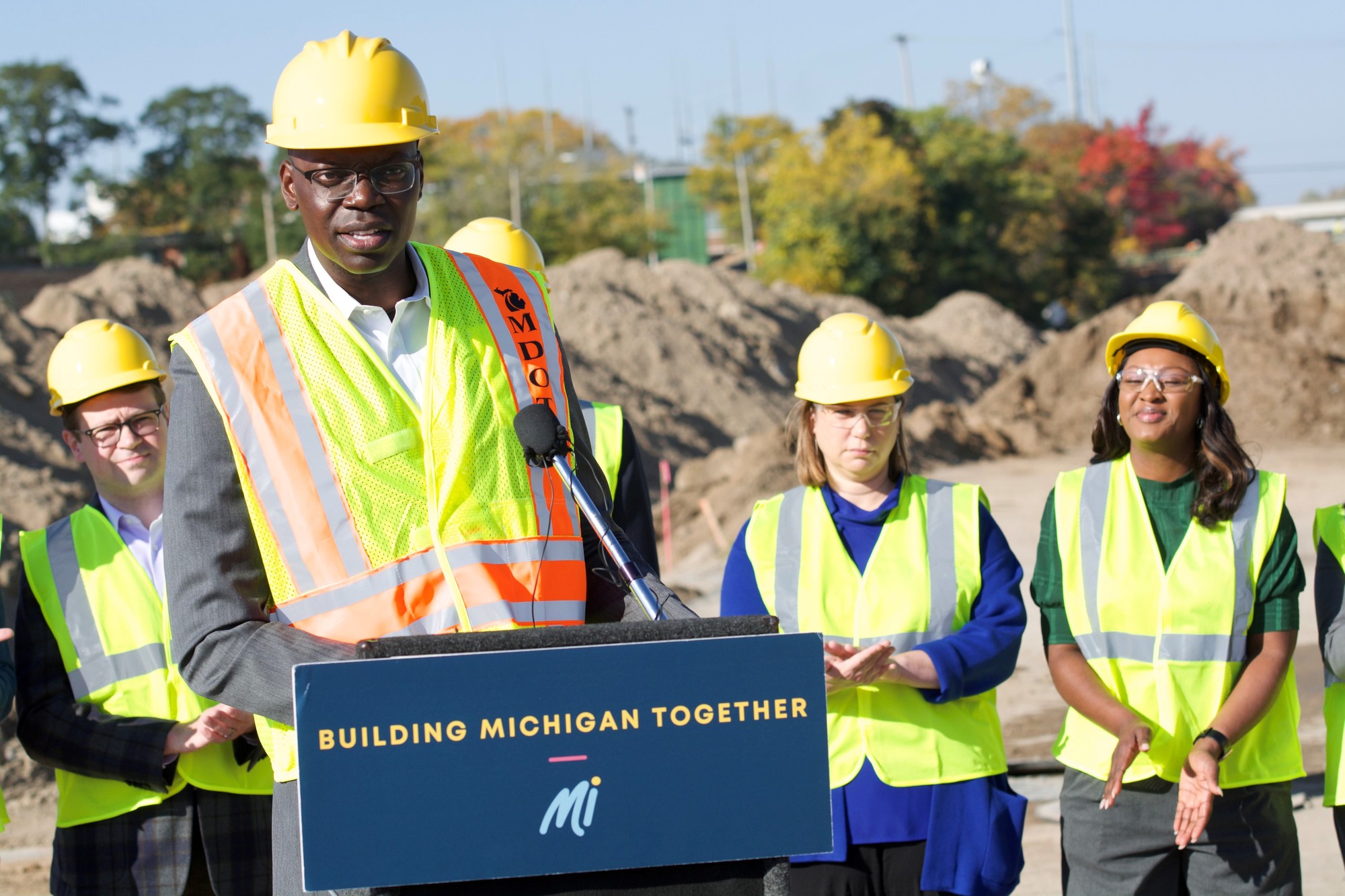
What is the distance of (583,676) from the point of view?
1.74 meters

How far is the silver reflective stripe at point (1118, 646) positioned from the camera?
376cm

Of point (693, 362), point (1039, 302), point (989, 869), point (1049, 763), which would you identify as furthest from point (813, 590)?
point (1039, 302)

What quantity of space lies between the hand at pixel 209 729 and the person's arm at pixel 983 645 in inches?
64.5

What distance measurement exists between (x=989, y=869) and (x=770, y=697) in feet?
6.80

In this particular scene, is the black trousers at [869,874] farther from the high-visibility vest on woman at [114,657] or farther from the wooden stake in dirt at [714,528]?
the wooden stake in dirt at [714,528]

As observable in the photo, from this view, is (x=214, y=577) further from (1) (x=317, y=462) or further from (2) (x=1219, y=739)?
(2) (x=1219, y=739)

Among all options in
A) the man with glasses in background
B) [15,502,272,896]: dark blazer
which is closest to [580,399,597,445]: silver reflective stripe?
the man with glasses in background

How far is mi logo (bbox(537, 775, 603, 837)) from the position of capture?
1738 millimetres

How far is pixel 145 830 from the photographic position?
3645 millimetres

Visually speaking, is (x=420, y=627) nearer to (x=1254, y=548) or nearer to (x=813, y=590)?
(x=813, y=590)

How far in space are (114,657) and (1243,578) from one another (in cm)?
318

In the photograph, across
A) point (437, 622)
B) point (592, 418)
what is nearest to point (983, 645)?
point (592, 418)

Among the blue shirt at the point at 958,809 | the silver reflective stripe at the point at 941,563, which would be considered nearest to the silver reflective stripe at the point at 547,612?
the blue shirt at the point at 958,809

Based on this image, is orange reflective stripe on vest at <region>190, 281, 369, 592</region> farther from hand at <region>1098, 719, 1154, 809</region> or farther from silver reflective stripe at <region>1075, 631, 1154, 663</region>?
silver reflective stripe at <region>1075, 631, 1154, 663</region>
